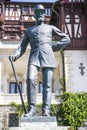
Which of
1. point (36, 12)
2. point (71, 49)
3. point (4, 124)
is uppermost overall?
point (36, 12)

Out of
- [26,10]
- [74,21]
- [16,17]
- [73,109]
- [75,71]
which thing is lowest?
[73,109]

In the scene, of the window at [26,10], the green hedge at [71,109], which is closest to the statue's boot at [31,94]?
the green hedge at [71,109]

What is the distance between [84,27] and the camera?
28.6m

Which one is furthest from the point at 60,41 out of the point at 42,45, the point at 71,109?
the point at 71,109

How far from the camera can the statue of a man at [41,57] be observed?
679 centimetres

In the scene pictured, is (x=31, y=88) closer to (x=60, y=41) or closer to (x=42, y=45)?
(x=42, y=45)

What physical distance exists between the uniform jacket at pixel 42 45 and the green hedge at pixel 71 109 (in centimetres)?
1758

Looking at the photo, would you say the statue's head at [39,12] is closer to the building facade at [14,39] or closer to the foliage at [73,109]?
the foliage at [73,109]

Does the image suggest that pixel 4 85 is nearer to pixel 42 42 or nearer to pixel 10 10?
pixel 10 10

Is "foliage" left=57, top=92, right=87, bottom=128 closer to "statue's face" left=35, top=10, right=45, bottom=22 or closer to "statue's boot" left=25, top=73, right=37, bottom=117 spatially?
"statue's face" left=35, top=10, right=45, bottom=22

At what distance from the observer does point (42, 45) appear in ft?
23.4

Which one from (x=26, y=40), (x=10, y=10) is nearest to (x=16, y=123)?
(x=10, y=10)

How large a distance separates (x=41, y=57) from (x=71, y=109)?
18.3 meters

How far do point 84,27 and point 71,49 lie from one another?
84.5 inches
